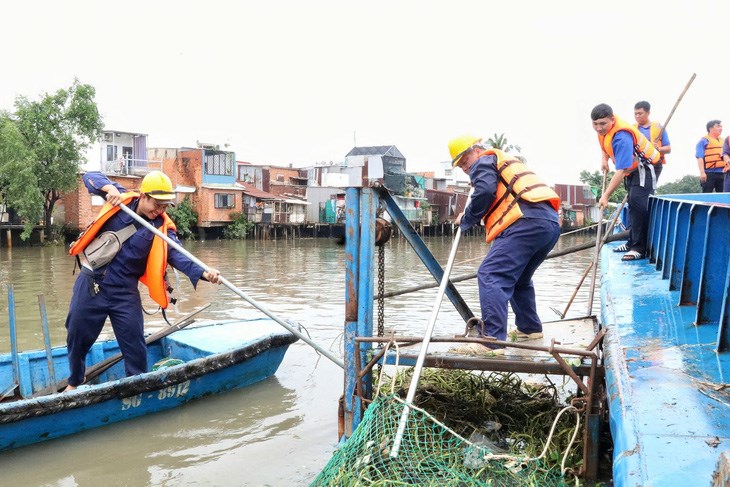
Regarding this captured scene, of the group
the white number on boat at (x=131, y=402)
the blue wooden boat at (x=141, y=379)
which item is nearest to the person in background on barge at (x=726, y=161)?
the blue wooden boat at (x=141, y=379)

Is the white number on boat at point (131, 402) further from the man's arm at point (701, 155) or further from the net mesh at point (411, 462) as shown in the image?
the man's arm at point (701, 155)

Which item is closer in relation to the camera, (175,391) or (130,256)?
(130,256)

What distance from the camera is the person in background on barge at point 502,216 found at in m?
Answer: 4.39

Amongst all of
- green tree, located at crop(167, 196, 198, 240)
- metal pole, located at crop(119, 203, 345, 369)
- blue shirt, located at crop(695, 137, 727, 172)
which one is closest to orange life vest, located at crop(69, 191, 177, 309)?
metal pole, located at crop(119, 203, 345, 369)

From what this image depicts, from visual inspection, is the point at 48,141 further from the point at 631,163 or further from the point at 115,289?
the point at 631,163

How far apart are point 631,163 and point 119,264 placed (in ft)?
15.4

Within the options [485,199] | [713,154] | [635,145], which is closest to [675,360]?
[485,199]

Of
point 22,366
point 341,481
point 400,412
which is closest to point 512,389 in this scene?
point 400,412

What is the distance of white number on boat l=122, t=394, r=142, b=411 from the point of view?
240 inches

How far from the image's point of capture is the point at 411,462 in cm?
307

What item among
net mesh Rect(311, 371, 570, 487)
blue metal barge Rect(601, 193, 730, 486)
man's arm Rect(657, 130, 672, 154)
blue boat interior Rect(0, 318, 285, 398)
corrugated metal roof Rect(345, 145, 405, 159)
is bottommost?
blue boat interior Rect(0, 318, 285, 398)

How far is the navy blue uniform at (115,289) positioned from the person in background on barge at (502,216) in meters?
2.54

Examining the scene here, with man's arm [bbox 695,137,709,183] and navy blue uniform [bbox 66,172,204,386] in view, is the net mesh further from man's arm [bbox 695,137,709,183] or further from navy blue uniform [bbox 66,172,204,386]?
man's arm [bbox 695,137,709,183]

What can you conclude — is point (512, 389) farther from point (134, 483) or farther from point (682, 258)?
point (134, 483)
